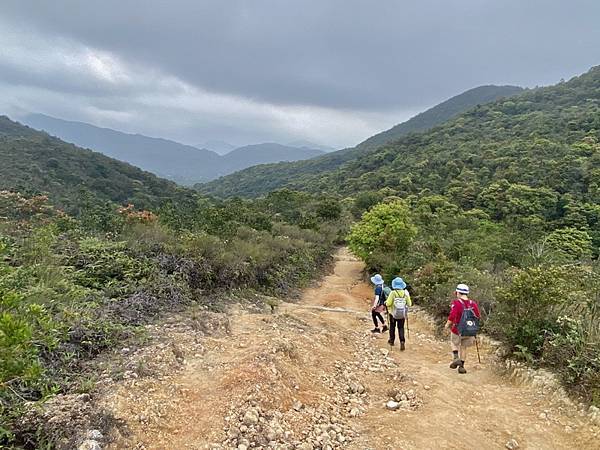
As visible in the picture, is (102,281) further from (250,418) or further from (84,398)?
(250,418)

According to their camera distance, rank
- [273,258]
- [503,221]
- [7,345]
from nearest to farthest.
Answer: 1. [7,345]
2. [273,258]
3. [503,221]

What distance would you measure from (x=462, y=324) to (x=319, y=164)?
12104 cm

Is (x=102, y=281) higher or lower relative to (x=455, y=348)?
higher

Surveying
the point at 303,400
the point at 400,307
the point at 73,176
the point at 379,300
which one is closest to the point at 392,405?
the point at 303,400

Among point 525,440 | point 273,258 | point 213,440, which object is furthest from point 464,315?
point 273,258

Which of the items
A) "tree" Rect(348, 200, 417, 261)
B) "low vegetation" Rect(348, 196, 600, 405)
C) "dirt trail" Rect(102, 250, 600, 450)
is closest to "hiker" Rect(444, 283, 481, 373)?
"dirt trail" Rect(102, 250, 600, 450)

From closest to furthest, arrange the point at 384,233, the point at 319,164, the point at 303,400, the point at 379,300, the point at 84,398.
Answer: the point at 84,398 → the point at 303,400 → the point at 379,300 → the point at 384,233 → the point at 319,164

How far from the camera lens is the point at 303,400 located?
5289 millimetres

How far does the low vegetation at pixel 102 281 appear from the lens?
3672mm

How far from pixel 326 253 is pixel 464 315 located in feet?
44.6

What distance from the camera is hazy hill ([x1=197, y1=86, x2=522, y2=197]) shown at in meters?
109

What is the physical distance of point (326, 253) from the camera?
66.4 ft

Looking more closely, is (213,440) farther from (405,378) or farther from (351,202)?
(351,202)

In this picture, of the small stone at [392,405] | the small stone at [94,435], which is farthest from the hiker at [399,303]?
the small stone at [94,435]
